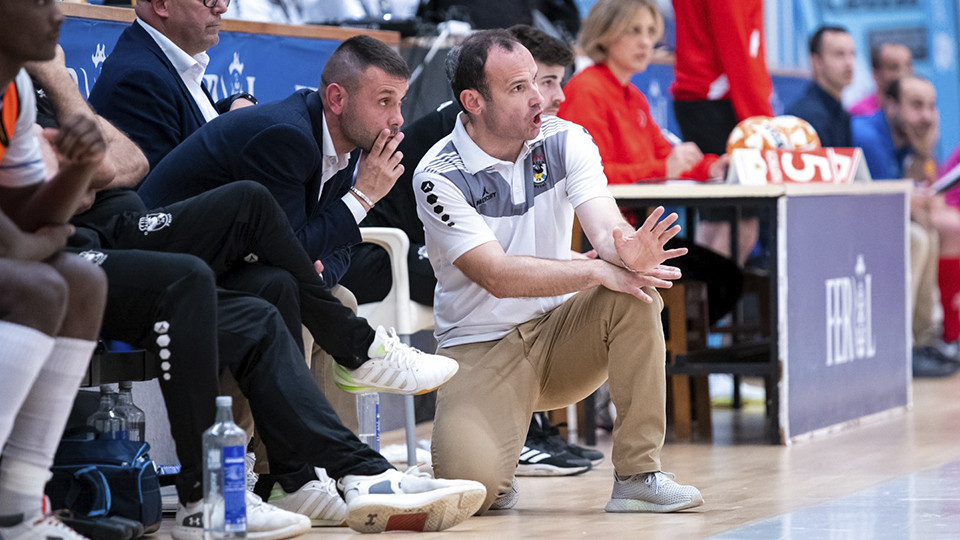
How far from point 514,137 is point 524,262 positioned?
16.1 inches

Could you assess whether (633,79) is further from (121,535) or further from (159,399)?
(121,535)

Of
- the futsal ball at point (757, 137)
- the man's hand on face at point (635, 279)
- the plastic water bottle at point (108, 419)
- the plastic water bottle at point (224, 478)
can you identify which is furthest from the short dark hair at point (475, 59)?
the futsal ball at point (757, 137)

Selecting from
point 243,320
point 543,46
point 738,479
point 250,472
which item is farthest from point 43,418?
point 543,46

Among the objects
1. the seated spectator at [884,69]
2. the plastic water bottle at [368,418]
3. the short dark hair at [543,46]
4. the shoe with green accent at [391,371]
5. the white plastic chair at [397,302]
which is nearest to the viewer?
the shoe with green accent at [391,371]

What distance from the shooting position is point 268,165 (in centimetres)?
374

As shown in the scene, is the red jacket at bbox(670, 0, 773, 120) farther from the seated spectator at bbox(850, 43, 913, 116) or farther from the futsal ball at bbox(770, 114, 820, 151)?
the seated spectator at bbox(850, 43, 913, 116)

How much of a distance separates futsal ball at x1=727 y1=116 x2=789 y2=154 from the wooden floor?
A: 1.14 m

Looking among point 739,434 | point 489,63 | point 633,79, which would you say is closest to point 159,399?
point 489,63

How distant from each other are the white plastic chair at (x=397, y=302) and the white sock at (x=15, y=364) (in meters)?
2.00

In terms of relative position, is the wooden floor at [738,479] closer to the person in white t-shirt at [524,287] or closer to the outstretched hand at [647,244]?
the person in white t-shirt at [524,287]

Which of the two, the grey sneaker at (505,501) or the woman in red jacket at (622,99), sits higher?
the woman in red jacket at (622,99)

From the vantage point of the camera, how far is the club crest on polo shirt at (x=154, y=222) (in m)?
3.48

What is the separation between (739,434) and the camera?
19.1 ft

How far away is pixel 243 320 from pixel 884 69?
24.0 ft
